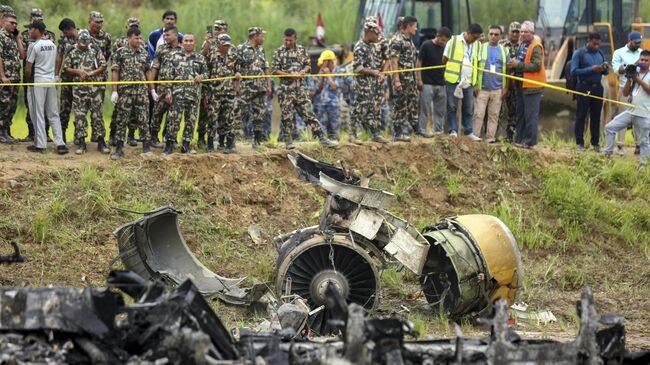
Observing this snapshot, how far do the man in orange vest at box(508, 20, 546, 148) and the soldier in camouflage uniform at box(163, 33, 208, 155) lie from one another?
17.6ft

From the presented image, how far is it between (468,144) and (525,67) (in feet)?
5.25

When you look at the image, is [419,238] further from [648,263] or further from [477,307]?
[648,263]

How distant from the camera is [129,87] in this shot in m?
17.0

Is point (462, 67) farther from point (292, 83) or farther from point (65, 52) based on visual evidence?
point (65, 52)

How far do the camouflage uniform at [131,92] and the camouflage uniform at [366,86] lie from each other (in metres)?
3.34

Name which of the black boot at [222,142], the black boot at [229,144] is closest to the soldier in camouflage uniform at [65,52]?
the black boot at [222,142]

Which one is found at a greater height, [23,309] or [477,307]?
[23,309]

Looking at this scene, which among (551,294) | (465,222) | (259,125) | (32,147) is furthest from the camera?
(259,125)

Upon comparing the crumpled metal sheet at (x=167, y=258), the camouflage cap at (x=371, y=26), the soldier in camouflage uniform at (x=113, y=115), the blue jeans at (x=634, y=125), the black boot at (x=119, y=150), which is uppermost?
the camouflage cap at (x=371, y=26)

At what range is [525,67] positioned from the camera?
761 inches

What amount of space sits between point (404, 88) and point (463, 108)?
48.2 inches

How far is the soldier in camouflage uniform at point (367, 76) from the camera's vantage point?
18266 mm

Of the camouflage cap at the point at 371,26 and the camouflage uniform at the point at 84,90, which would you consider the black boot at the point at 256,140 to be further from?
the camouflage uniform at the point at 84,90

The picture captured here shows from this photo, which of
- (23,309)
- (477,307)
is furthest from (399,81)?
(23,309)
